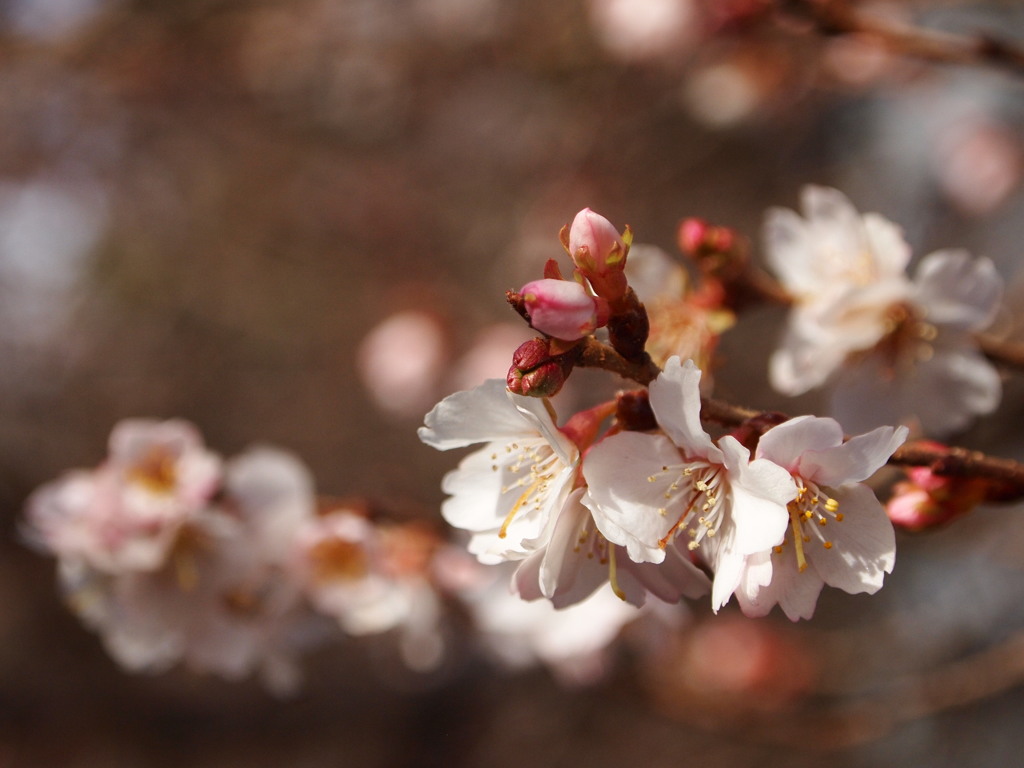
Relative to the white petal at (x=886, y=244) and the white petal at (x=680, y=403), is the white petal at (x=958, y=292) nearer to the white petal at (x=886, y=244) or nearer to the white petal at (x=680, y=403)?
the white petal at (x=886, y=244)

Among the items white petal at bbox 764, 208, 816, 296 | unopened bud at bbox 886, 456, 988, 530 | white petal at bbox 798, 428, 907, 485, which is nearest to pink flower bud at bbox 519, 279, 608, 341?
white petal at bbox 798, 428, 907, 485

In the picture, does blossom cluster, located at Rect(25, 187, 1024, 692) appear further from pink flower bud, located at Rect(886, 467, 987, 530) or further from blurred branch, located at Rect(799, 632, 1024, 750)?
blurred branch, located at Rect(799, 632, 1024, 750)

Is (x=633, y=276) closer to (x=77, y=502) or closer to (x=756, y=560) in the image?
(x=756, y=560)

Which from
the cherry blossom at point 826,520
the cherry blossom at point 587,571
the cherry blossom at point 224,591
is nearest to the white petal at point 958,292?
the cherry blossom at point 826,520

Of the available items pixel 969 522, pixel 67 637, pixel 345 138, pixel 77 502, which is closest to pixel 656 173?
pixel 345 138

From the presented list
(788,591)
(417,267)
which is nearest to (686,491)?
A: (788,591)
